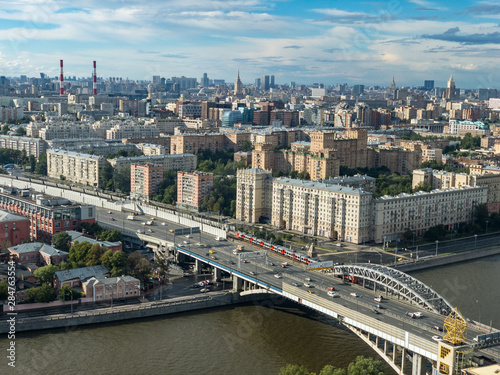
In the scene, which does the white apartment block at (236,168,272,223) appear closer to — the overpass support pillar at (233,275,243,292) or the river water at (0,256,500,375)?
the overpass support pillar at (233,275,243,292)

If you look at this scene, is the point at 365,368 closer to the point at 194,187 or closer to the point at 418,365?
the point at 418,365

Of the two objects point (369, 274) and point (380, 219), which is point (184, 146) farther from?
point (369, 274)

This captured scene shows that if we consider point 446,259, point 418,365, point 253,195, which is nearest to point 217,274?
point 418,365

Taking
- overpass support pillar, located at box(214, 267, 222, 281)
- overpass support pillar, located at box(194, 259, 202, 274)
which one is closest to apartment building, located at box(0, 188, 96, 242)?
overpass support pillar, located at box(194, 259, 202, 274)

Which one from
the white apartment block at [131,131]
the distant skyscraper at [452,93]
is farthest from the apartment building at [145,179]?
the distant skyscraper at [452,93]

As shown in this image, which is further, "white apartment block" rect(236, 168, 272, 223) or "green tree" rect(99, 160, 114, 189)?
"green tree" rect(99, 160, 114, 189)

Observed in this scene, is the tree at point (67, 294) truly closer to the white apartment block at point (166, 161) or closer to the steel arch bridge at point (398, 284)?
the steel arch bridge at point (398, 284)
